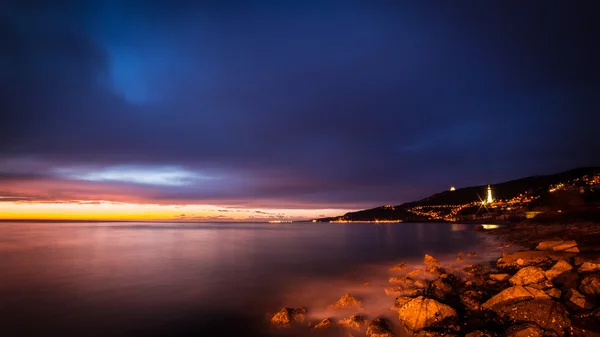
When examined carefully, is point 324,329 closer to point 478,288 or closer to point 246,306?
point 246,306

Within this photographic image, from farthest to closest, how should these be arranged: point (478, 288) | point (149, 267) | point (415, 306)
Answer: point (149, 267) < point (478, 288) < point (415, 306)

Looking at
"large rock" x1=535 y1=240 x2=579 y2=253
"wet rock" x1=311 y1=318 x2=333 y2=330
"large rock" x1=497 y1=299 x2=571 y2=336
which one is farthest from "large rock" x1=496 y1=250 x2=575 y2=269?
"wet rock" x1=311 y1=318 x2=333 y2=330

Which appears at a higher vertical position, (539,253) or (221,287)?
(539,253)

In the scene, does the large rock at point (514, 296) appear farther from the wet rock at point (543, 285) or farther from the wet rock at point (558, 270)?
the wet rock at point (558, 270)

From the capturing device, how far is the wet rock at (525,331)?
913 centimetres

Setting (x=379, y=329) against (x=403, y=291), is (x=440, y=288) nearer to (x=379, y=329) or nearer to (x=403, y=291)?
(x=403, y=291)

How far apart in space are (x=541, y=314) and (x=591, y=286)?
4821 millimetres

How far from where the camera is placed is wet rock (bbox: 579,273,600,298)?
12508 mm

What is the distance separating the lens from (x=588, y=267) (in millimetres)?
15984

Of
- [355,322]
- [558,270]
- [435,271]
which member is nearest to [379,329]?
[355,322]

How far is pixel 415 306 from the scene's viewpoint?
454 inches

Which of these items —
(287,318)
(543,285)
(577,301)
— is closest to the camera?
(577,301)

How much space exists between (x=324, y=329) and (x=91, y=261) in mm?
29424

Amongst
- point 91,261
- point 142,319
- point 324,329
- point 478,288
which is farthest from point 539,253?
point 91,261
